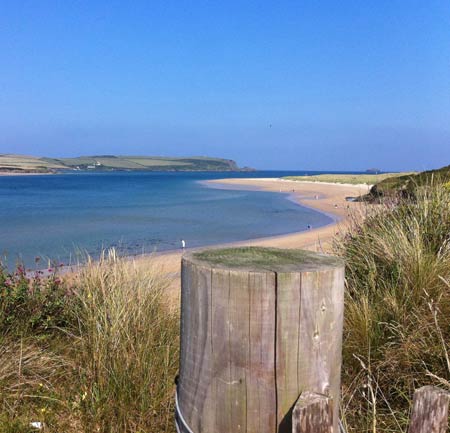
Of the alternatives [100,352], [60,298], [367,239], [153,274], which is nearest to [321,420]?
[100,352]

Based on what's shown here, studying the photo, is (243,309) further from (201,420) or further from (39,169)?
(39,169)

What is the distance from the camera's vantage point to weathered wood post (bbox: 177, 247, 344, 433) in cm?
150

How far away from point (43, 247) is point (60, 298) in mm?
11958

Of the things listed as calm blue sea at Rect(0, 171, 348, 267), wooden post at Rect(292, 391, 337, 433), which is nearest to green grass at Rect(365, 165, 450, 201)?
calm blue sea at Rect(0, 171, 348, 267)

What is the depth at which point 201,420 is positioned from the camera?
165 cm

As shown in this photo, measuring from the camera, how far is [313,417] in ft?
4.50

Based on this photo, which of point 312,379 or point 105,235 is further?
point 105,235

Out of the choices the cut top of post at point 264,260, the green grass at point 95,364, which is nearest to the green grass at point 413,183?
the green grass at point 95,364

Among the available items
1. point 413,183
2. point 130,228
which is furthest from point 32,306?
point 130,228

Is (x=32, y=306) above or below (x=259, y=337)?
below

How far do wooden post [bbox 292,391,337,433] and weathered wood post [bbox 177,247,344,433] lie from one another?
156 mm

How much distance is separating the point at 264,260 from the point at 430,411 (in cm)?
78

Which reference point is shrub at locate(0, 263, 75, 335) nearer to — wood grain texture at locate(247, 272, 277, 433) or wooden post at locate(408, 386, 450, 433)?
wood grain texture at locate(247, 272, 277, 433)

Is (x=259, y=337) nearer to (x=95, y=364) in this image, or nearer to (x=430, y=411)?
(x=430, y=411)
